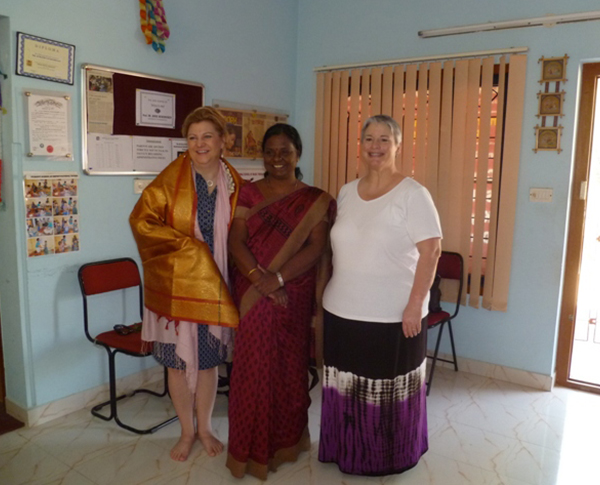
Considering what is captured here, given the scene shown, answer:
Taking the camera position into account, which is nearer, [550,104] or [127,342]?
[127,342]

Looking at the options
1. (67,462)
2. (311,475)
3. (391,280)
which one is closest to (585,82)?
(391,280)

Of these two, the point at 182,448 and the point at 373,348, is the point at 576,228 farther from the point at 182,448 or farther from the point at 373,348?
the point at 182,448

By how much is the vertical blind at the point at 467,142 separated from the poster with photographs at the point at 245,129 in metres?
0.70

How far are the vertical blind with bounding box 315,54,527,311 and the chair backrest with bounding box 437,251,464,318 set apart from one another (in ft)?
0.21

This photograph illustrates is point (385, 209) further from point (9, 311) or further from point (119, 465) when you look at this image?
point (9, 311)

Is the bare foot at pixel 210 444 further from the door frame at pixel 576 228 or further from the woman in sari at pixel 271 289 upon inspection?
the door frame at pixel 576 228

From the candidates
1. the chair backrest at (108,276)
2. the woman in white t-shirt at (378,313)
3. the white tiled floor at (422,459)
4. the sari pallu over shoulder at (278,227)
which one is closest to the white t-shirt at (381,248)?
the woman in white t-shirt at (378,313)

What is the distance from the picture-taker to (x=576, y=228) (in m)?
3.20

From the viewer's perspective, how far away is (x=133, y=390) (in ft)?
10.2

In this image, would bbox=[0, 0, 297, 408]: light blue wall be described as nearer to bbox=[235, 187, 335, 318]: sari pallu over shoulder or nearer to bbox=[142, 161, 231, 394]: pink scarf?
bbox=[142, 161, 231, 394]: pink scarf

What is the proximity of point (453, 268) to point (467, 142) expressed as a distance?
31.7 inches

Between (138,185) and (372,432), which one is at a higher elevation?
(138,185)

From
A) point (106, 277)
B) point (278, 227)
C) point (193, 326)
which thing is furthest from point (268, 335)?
point (106, 277)

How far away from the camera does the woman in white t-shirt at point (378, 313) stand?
79.0 inches
